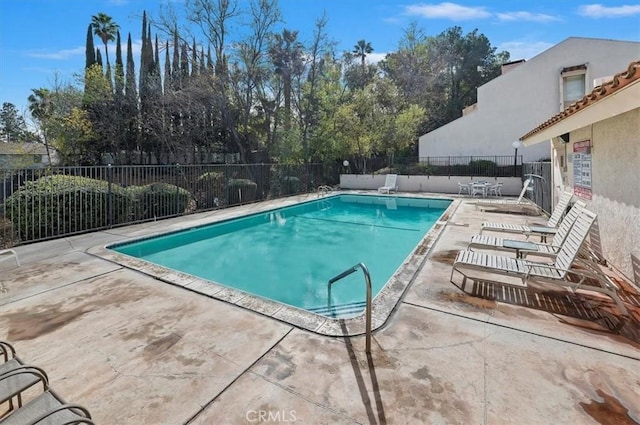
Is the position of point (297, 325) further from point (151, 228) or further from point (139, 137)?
point (139, 137)

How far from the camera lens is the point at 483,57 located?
109 feet

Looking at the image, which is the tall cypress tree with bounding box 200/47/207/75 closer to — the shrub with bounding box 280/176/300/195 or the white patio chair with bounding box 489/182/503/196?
the shrub with bounding box 280/176/300/195

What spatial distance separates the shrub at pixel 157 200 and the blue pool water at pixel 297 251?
5.92ft

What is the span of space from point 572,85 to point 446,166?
8.01 m

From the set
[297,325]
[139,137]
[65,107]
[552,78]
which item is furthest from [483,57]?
[297,325]

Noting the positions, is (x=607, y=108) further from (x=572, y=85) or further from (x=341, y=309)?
(x=572, y=85)

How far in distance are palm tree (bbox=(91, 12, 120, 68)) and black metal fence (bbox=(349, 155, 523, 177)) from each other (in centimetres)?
2998

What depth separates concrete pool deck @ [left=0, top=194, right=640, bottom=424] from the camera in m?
2.19

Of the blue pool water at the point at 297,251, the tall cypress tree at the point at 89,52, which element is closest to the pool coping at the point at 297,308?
the blue pool water at the point at 297,251

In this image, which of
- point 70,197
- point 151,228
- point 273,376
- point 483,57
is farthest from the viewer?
point 483,57

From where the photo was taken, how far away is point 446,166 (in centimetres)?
1961

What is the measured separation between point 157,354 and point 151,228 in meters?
6.41

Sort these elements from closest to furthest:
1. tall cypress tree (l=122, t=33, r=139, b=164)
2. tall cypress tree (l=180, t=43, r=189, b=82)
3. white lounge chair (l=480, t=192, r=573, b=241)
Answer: white lounge chair (l=480, t=192, r=573, b=241) < tall cypress tree (l=180, t=43, r=189, b=82) < tall cypress tree (l=122, t=33, r=139, b=164)

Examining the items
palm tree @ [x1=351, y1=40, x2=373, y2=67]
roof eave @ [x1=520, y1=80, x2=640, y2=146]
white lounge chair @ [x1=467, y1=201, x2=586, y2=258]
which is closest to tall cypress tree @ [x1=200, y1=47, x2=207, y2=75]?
roof eave @ [x1=520, y1=80, x2=640, y2=146]
